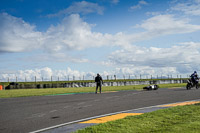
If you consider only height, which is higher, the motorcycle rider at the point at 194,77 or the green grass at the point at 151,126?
the motorcycle rider at the point at 194,77

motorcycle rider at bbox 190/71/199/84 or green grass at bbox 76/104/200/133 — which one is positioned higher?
motorcycle rider at bbox 190/71/199/84

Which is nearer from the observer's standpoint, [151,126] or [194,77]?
[151,126]

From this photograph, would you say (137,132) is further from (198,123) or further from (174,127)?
(198,123)

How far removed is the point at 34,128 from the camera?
5.60 meters

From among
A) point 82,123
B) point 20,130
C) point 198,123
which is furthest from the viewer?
point 82,123

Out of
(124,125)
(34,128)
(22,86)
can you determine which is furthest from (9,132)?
(22,86)

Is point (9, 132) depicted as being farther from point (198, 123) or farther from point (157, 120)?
point (198, 123)

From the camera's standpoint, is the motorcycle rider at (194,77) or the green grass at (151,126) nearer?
the green grass at (151,126)

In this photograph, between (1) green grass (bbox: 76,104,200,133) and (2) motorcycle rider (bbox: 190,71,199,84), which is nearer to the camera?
(1) green grass (bbox: 76,104,200,133)

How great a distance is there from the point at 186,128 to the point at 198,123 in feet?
1.99

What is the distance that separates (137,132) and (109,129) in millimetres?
642

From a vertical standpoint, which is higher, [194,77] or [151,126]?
[194,77]

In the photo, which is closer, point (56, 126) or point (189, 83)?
point (56, 126)

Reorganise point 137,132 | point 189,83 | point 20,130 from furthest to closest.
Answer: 1. point 189,83
2. point 20,130
3. point 137,132
